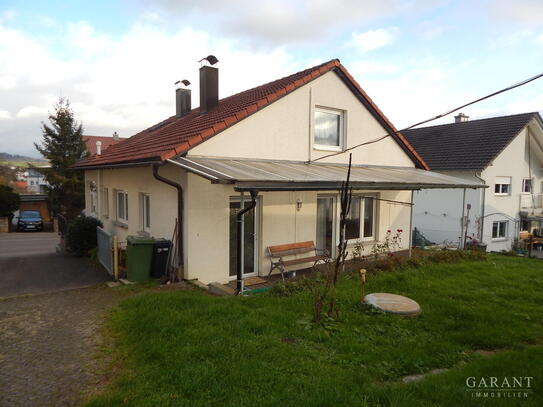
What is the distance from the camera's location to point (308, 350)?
16.2 ft

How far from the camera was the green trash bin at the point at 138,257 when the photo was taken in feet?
29.4

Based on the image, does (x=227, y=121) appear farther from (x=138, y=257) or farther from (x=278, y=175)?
(x=138, y=257)

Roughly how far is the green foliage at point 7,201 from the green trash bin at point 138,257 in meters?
30.2

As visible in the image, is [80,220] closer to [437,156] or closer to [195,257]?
[195,257]

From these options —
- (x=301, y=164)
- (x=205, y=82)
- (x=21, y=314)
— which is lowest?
(x=21, y=314)

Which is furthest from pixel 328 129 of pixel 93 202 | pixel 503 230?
pixel 503 230

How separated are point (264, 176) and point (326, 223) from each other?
15.5ft

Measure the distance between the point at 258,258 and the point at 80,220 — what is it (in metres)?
8.10

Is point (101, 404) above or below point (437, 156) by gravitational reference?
below

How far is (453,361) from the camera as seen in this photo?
15.7 ft

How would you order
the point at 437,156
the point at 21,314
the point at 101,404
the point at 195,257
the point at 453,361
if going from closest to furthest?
the point at 101,404, the point at 453,361, the point at 21,314, the point at 195,257, the point at 437,156

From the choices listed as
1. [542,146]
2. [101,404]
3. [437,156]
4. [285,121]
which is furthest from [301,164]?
[542,146]

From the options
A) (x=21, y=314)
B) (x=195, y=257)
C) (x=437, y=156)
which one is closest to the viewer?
(x=21, y=314)

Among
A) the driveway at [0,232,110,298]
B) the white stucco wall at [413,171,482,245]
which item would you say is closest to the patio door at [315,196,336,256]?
the driveway at [0,232,110,298]
